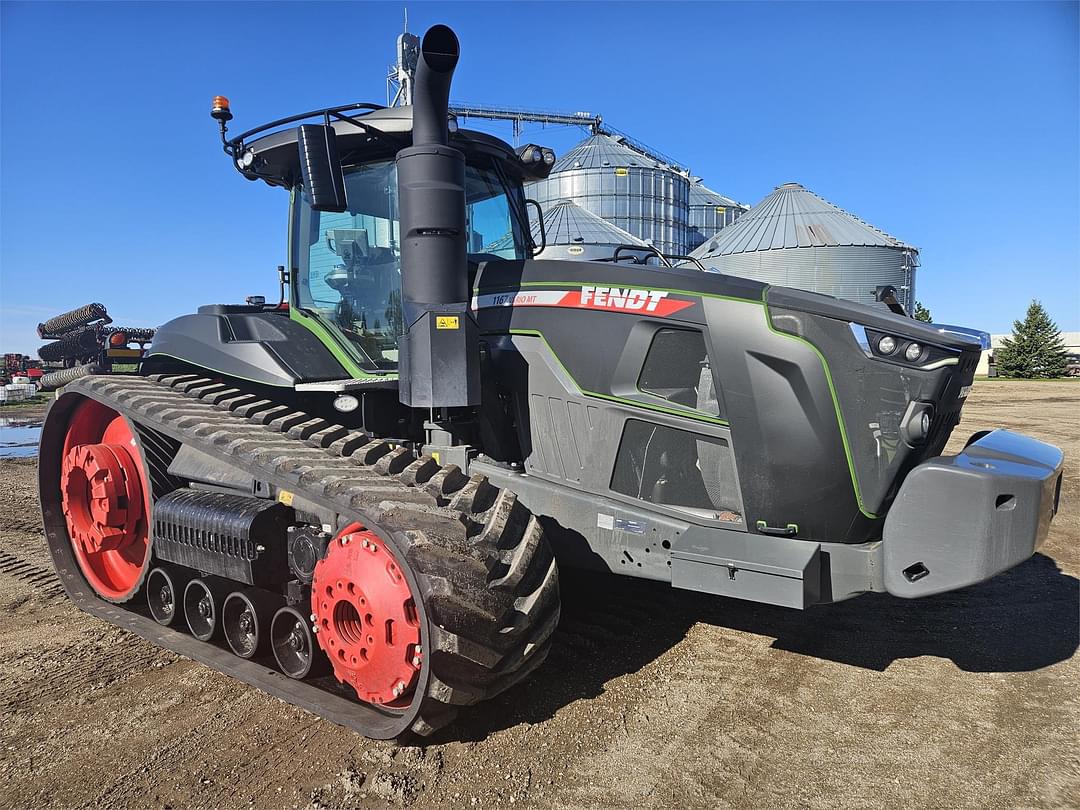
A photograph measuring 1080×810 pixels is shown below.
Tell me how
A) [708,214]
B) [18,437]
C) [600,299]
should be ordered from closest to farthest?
[600,299], [18,437], [708,214]

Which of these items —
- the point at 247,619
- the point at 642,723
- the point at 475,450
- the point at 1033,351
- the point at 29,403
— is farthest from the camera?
the point at 1033,351

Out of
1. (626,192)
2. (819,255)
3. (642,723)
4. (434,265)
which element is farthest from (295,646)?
(626,192)

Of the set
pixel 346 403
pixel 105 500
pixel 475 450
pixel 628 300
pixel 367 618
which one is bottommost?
pixel 367 618

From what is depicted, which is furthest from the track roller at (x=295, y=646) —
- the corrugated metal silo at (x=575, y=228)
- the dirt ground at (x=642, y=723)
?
the corrugated metal silo at (x=575, y=228)

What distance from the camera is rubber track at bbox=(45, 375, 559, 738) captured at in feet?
9.64

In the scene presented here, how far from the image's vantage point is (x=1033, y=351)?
126ft

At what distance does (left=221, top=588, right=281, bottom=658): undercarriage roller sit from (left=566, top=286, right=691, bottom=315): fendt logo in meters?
2.15

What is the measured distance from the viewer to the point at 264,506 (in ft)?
12.3

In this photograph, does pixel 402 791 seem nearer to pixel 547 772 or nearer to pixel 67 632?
pixel 547 772

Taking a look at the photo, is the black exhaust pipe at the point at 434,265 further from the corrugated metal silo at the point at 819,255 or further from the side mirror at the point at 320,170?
the corrugated metal silo at the point at 819,255

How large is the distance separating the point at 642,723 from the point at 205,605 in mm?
2504

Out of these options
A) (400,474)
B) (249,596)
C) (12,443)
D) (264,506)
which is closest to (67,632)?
(249,596)

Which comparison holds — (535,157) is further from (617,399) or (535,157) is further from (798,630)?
(798,630)

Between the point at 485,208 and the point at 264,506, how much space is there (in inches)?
84.2
